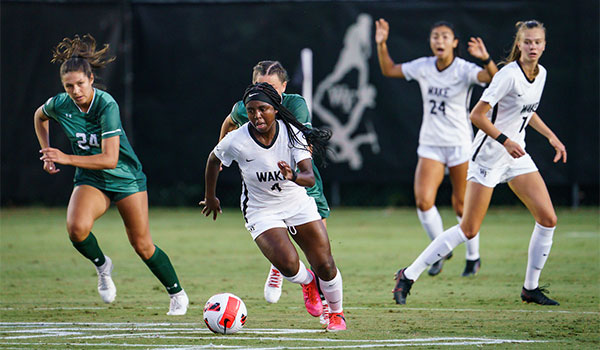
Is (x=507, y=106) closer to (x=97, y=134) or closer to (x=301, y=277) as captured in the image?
(x=301, y=277)

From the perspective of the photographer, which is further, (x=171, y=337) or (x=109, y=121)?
(x=109, y=121)

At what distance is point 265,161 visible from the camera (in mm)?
6602

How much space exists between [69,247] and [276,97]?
7.12 meters

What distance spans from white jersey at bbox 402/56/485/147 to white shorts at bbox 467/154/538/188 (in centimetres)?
182

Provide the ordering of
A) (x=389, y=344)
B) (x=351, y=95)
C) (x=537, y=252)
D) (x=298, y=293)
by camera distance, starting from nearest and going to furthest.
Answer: (x=389, y=344), (x=537, y=252), (x=298, y=293), (x=351, y=95)

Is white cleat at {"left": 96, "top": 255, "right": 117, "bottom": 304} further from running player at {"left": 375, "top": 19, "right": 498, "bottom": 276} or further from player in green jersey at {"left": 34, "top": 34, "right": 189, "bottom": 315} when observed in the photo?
running player at {"left": 375, "top": 19, "right": 498, "bottom": 276}

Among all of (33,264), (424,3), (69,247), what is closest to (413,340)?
(33,264)

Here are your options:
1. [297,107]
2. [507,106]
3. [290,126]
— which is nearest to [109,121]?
[297,107]

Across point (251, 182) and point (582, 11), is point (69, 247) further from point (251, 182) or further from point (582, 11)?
point (582, 11)

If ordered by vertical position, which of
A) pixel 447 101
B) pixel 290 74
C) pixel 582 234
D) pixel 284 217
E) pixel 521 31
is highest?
pixel 521 31

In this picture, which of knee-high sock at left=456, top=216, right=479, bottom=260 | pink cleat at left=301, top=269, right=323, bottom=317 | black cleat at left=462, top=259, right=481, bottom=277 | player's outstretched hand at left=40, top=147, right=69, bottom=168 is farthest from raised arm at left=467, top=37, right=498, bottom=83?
player's outstretched hand at left=40, top=147, right=69, bottom=168

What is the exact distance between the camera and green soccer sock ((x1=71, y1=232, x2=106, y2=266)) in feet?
25.6

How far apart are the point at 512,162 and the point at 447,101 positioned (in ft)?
7.21

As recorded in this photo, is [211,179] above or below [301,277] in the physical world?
above
